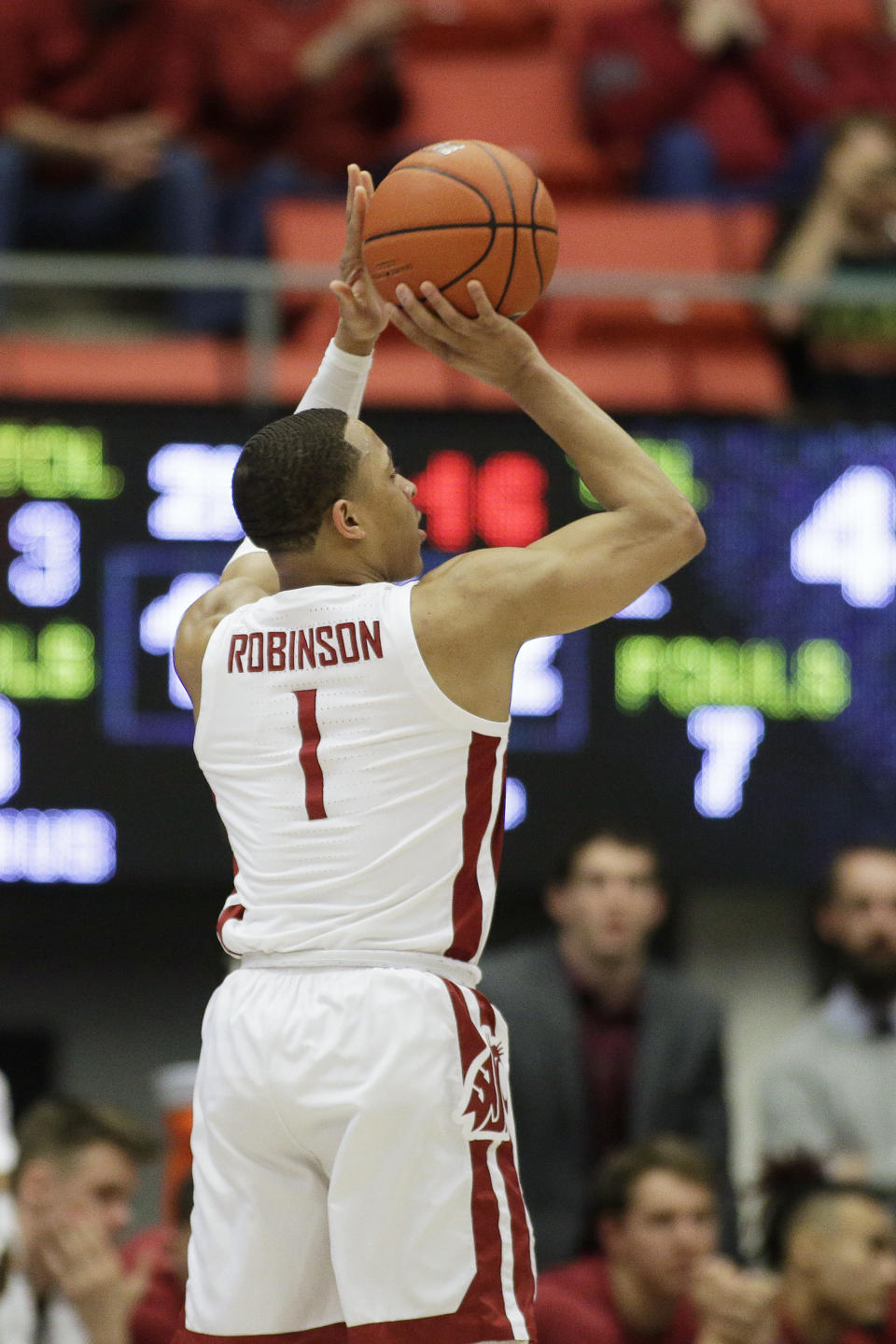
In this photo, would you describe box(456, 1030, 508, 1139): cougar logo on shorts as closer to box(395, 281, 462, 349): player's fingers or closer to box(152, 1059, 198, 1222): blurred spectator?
box(395, 281, 462, 349): player's fingers

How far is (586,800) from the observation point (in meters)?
7.12

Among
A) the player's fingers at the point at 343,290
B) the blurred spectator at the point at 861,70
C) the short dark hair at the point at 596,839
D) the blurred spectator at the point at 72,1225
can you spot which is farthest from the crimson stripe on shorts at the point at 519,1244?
the blurred spectator at the point at 861,70

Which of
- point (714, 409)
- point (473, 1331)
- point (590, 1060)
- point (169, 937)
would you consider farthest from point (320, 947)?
point (169, 937)

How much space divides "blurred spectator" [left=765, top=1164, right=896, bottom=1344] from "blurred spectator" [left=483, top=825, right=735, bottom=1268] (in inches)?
26.9

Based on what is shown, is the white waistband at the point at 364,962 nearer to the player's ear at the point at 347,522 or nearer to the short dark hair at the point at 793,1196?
the player's ear at the point at 347,522

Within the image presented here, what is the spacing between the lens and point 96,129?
348 inches

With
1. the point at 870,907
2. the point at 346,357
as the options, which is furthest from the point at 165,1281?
the point at 346,357

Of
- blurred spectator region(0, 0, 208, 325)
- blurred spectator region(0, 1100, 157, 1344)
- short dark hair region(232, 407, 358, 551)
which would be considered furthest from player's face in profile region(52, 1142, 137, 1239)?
blurred spectator region(0, 0, 208, 325)

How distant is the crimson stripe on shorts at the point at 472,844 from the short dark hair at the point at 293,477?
0.49 m

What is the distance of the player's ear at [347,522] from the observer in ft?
12.0

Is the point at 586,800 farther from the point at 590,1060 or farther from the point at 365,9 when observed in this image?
the point at 365,9

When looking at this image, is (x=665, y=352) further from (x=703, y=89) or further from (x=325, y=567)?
(x=325, y=567)

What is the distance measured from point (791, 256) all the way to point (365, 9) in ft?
8.42

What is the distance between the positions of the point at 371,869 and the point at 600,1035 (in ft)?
9.97
